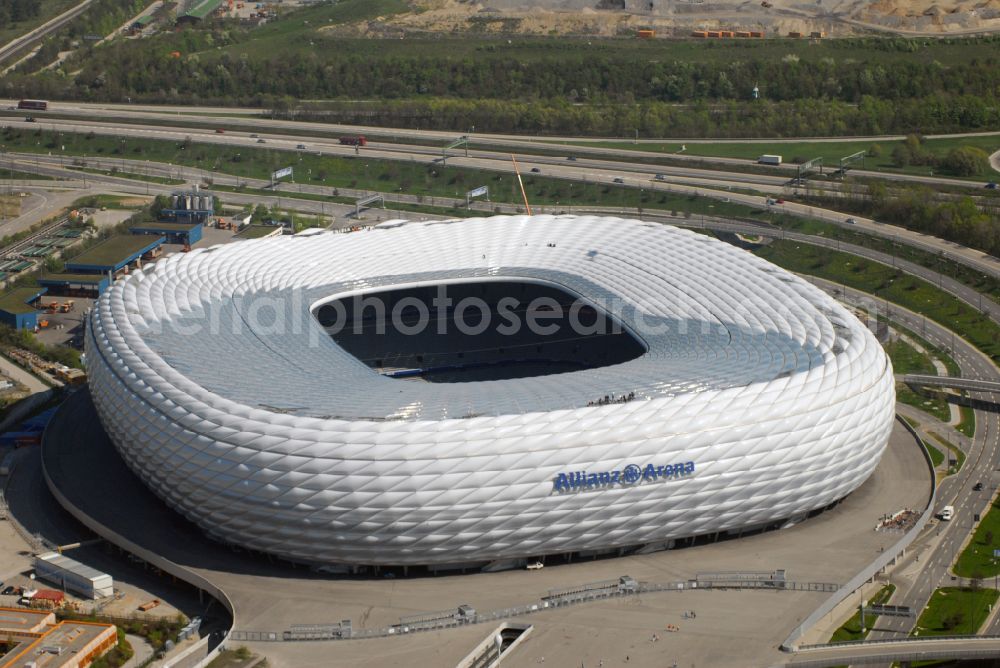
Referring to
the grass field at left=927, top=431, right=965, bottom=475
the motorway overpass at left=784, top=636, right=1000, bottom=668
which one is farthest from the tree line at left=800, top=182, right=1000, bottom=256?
the motorway overpass at left=784, top=636, right=1000, bottom=668

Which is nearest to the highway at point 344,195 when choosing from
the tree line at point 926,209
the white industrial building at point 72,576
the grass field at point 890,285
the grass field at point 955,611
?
the grass field at point 890,285

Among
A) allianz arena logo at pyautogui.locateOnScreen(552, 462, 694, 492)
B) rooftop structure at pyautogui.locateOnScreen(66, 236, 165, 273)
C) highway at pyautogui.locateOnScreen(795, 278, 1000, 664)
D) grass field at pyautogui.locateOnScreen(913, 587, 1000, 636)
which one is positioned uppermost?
allianz arena logo at pyautogui.locateOnScreen(552, 462, 694, 492)

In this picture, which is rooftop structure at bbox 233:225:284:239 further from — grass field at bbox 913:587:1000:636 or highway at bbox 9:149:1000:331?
grass field at bbox 913:587:1000:636

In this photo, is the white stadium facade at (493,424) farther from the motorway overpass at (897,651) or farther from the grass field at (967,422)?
the grass field at (967,422)

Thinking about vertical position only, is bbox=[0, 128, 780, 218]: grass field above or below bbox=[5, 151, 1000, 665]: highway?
above

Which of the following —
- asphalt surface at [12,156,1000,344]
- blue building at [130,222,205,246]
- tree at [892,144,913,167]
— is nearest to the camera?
asphalt surface at [12,156,1000,344]

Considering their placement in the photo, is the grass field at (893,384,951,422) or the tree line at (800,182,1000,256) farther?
the tree line at (800,182,1000,256)

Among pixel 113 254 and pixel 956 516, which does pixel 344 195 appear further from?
pixel 956 516

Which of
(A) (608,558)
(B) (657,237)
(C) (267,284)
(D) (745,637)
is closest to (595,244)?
(B) (657,237)

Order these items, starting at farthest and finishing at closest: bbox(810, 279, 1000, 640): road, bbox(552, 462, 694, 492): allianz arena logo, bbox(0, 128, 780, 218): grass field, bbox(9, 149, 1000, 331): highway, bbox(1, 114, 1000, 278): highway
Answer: bbox(0, 128, 780, 218): grass field < bbox(1, 114, 1000, 278): highway < bbox(9, 149, 1000, 331): highway < bbox(810, 279, 1000, 640): road < bbox(552, 462, 694, 492): allianz arena logo
